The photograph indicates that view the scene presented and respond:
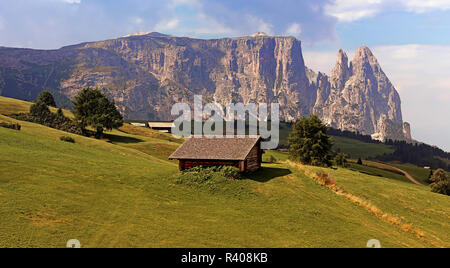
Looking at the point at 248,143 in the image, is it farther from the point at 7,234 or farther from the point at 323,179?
the point at 7,234

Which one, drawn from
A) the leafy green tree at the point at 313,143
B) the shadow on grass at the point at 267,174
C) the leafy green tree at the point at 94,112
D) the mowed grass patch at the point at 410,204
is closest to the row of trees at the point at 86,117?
the leafy green tree at the point at 94,112

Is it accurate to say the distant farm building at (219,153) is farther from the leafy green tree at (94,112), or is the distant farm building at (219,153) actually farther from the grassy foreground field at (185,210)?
the leafy green tree at (94,112)

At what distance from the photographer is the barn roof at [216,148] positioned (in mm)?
38734

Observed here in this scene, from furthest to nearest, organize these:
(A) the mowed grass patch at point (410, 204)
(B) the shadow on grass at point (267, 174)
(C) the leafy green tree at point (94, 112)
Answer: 1. (C) the leafy green tree at point (94, 112)
2. (B) the shadow on grass at point (267, 174)
3. (A) the mowed grass patch at point (410, 204)

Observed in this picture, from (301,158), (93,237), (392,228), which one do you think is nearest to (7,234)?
(93,237)

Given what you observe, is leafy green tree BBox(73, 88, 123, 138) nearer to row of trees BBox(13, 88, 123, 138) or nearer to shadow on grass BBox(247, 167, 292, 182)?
row of trees BBox(13, 88, 123, 138)

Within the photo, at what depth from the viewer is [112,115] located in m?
91.2

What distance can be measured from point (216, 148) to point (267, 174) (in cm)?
767

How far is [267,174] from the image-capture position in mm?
42688

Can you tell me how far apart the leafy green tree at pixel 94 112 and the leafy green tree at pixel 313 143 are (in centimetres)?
4945
